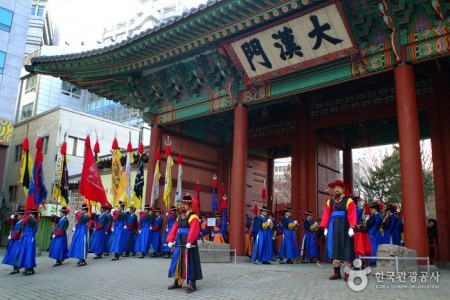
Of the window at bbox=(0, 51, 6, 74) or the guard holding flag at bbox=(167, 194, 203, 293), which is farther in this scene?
the window at bbox=(0, 51, 6, 74)

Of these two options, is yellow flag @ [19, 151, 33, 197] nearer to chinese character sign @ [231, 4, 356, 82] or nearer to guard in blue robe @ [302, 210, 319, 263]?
chinese character sign @ [231, 4, 356, 82]

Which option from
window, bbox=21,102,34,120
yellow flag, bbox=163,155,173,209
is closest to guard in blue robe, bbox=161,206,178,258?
yellow flag, bbox=163,155,173,209

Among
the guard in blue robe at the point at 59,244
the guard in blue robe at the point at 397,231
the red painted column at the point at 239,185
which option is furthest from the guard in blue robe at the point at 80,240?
the guard in blue robe at the point at 397,231

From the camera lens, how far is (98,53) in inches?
465

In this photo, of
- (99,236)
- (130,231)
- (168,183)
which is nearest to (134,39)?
(168,183)

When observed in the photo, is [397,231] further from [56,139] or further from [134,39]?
[56,139]

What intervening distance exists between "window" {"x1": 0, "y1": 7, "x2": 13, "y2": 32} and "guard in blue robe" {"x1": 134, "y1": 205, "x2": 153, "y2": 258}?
57.7ft

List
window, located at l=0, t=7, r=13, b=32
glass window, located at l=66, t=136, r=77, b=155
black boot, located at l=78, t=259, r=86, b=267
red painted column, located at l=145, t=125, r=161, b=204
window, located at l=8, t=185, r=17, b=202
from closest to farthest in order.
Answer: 1. black boot, located at l=78, t=259, r=86, b=267
2. red painted column, located at l=145, t=125, r=161, b=204
3. window, located at l=0, t=7, r=13, b=32
4. glass window, located at l=66, t=136, r=77, b=155
5. window, located at l=8, t=185, r=17, b=202

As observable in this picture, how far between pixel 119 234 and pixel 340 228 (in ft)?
23.5

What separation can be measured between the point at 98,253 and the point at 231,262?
14.3 ft

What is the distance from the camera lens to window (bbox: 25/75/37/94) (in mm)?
34844

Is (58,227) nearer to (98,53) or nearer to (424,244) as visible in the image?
(98,53)

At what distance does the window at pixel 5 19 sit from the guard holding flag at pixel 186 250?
22179 millimetres

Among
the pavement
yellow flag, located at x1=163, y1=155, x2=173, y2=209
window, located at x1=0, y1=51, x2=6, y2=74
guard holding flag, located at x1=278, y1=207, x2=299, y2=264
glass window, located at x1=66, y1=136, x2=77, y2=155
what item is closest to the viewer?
the pavement
